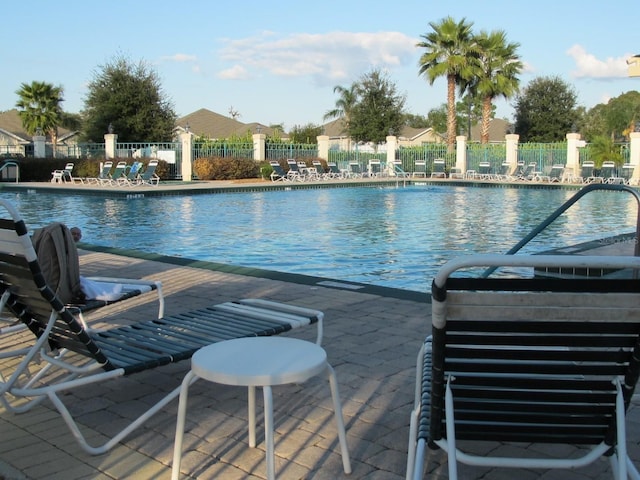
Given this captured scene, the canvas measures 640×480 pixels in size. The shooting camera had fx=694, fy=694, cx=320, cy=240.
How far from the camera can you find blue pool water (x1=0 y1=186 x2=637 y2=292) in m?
9.70

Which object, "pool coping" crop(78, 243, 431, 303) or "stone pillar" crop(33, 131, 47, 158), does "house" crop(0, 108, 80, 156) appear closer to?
"stone pillar" crop(33, 131, 47, 158)

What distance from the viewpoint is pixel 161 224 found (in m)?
14.0

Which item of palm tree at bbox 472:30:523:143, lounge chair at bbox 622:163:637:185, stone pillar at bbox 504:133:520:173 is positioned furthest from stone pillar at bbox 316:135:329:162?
lounge chair at bbox 622:163:637:185

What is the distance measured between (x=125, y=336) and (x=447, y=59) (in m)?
34.9

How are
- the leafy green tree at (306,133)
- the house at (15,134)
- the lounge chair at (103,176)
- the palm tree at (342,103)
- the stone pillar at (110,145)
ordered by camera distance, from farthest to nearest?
the palm tree at (342,103), the house at (15,134), the leafy green tree at (306,133), the stone pillar at (110,145), the lounge chair at (103,176)

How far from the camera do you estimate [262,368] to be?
2.29 m

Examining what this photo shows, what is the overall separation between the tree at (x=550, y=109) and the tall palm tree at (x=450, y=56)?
9929mm

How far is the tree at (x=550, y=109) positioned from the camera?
43.8 meters

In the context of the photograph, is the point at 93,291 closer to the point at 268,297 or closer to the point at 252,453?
the point at 252,453

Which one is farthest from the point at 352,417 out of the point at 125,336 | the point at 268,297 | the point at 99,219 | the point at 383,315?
the point at 99,219

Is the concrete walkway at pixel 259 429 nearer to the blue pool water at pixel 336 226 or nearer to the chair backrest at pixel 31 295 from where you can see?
the chair backrest at pixel 31 295

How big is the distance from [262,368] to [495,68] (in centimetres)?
3711

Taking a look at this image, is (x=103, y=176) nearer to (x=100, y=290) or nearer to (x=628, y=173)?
(x=628, y=173)

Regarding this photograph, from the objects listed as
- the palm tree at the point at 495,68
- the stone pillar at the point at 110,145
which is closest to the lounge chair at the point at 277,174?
the stone pillar at the point at 110,145
